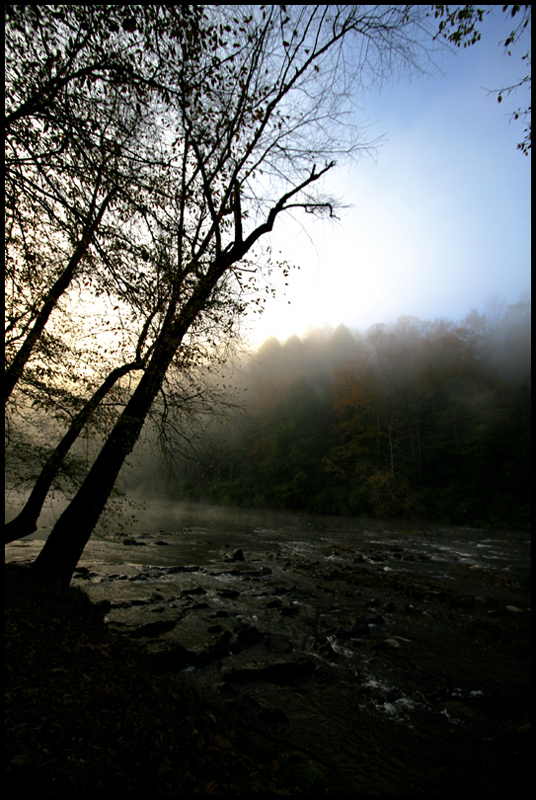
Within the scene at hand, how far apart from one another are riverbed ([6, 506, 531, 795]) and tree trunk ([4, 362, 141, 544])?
7.97 ft

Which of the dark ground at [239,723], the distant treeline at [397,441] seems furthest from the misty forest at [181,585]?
the distant treeline at [397,441]

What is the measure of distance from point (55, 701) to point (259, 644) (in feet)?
12.7

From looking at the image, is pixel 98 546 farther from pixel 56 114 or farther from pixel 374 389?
pixel 374 389

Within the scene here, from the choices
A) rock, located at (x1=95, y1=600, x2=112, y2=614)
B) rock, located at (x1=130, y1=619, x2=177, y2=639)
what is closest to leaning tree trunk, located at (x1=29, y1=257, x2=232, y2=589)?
rock, located at (x1=95, y1=600, x2=112, y2=614)

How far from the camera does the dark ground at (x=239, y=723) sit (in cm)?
267

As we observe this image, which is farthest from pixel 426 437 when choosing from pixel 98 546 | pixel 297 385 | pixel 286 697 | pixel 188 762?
pixel 188 762

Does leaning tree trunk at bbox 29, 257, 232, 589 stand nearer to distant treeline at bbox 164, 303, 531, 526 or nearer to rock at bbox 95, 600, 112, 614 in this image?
rock at bbox 95, 600, 112, 614

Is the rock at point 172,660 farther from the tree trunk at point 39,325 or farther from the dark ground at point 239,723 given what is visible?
the tree trunk at point 39,325

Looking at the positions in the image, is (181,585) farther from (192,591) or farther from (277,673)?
(277,673)

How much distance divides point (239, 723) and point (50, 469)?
579 cm

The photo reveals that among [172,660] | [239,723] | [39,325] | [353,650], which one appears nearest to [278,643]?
[353,650]

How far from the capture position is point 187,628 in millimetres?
6645

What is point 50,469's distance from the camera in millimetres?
7102

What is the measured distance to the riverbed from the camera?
3.76 m
